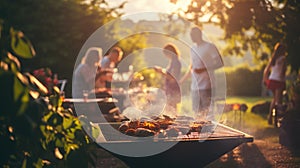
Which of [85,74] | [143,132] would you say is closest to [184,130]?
[143,132]

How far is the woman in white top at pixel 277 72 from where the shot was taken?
10.4 metres

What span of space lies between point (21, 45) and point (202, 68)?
641cm

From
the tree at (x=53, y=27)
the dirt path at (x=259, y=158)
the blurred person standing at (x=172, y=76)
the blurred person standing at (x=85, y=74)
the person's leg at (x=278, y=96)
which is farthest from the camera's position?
the tree at (x=53, y=27)

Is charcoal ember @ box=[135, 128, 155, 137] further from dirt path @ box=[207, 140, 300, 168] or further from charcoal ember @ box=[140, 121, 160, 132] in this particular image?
dirt path @ box=[207, 140, 300, 168]

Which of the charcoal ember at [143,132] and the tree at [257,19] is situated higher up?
the tree at [257,19]

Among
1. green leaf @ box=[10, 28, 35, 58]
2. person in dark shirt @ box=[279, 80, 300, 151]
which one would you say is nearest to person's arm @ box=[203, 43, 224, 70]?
person in dark shirt @ box=[279, 80, 300, 151]

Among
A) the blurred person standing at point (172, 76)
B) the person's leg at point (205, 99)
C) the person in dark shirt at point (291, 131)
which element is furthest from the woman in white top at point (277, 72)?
the person's leg at point (205, 99)

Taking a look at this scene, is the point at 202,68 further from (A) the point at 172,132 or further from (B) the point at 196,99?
(A) the point at 172,132

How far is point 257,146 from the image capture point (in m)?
8.30

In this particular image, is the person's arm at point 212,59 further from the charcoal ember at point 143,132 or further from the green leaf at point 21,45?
the green leaf at point 21,45

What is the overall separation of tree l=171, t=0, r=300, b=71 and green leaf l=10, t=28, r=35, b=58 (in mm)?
8395

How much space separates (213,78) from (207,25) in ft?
13.0

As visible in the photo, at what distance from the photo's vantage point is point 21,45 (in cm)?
209

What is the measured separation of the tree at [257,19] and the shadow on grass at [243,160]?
109 inches
